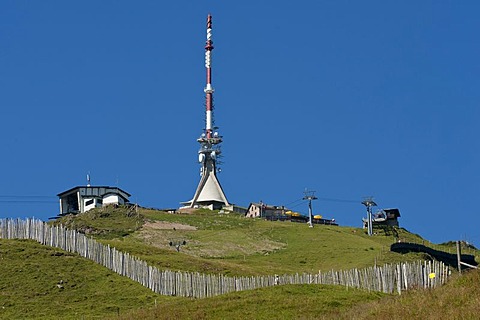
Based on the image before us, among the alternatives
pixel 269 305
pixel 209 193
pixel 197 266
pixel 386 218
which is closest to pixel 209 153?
pixel 209 193

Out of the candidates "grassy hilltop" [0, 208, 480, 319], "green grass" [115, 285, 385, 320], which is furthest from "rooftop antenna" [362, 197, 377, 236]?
"green grass" [115, 285, 385, 320]

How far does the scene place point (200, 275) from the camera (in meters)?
48.4

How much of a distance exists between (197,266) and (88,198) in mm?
54883

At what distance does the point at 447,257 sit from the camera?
6906cm

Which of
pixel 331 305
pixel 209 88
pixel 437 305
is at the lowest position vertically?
pixel 437 305

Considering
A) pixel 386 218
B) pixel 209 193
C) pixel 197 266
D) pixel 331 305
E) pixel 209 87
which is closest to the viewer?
pixel 331 305

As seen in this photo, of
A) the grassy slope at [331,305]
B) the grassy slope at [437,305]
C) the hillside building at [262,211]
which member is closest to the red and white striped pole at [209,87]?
the hillside building at [262,211]

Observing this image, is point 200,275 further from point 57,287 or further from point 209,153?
point 209,153

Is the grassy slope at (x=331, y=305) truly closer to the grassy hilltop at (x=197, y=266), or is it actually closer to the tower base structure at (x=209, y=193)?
the grassy hilltop at (x=197, y=266)

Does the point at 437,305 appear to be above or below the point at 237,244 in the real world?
below

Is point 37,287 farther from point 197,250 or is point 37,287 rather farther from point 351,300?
point 197,250

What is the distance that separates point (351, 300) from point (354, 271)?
305 inches

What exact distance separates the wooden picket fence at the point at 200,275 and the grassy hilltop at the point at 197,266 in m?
0.90

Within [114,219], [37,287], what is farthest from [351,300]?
[114,219]
